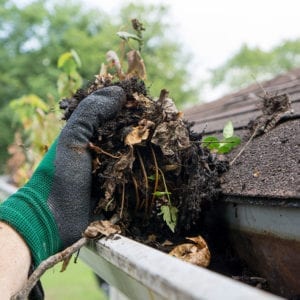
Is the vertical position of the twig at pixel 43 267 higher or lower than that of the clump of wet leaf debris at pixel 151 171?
lower

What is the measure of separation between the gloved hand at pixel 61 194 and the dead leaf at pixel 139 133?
98 millimetres

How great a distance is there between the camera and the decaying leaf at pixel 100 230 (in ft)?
3.45

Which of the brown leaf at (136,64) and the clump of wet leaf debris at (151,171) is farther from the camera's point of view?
the brown leaf at (136,64)

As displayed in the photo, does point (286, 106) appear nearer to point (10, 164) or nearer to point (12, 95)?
point (10, 164)

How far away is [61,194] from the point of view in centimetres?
109

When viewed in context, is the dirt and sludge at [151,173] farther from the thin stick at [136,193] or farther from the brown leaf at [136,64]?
the brown leaf at [136,64]

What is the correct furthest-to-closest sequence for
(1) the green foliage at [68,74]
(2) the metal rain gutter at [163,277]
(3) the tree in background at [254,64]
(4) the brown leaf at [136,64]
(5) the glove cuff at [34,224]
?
(3) the tree in background at [254,64], (1) the green foliage at [68,74], (4) the brown leaf at [136,64], (5) the glove cuff at [34,224], (2) the metal rain gutter at [163,277]

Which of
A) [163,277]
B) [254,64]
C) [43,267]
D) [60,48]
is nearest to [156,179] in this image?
[43,267]

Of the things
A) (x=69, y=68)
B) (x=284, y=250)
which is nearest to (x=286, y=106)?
(x=284, y=250)

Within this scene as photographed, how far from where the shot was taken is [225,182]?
1.17m

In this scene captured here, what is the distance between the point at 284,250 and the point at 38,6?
2087cm

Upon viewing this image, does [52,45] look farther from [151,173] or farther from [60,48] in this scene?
[151,173]

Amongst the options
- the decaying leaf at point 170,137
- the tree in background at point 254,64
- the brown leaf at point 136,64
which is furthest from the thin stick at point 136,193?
the tree in background at point 254,64

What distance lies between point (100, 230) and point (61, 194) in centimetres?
14
